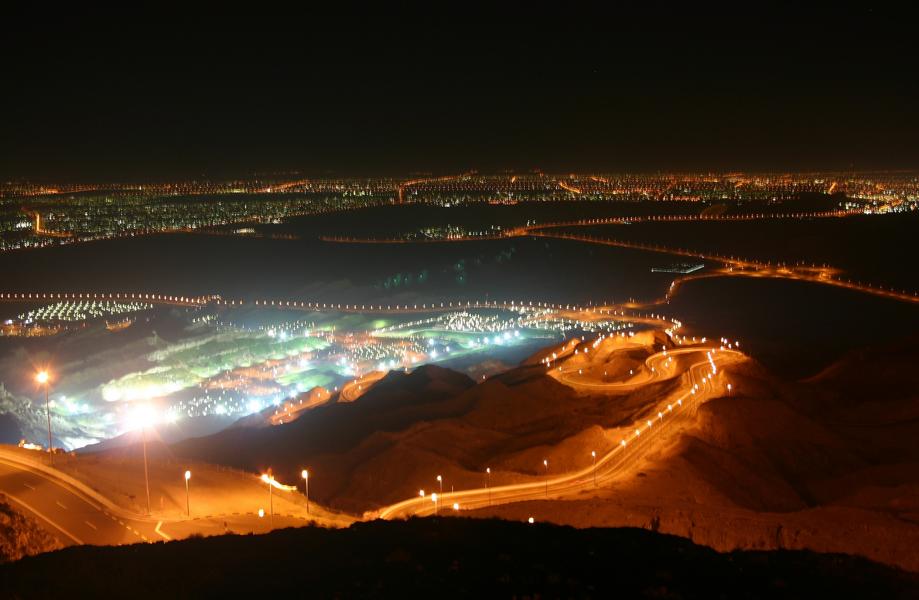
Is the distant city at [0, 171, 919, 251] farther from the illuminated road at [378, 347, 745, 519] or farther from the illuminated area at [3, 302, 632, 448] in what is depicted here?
the illuminated road at [378, 347, 745, 519]

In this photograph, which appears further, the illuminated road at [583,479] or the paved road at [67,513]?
the illuminated road at [583,479]

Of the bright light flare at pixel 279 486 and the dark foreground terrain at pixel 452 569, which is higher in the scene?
the dark foreground terrain at pixel 452 569

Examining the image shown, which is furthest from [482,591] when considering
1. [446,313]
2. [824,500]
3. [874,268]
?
[874,268]

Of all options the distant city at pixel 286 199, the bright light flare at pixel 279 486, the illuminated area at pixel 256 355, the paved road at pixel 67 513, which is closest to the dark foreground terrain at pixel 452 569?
the paved road at pixel 67 513

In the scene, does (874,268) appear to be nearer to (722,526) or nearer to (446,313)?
(446,313)

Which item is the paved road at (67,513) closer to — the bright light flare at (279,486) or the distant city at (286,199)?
the bright light flare at (279,486)

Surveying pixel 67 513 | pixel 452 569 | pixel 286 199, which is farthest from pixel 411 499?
pixel 286 199

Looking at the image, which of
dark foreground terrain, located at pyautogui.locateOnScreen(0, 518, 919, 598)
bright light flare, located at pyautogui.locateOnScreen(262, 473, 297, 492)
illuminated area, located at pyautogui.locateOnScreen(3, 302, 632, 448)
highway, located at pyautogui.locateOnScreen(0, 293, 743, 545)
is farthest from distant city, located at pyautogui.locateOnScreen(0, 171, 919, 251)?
dark foreground terrain, located at pyautogui.locateOnScreen(0, 518, 919, 598)
